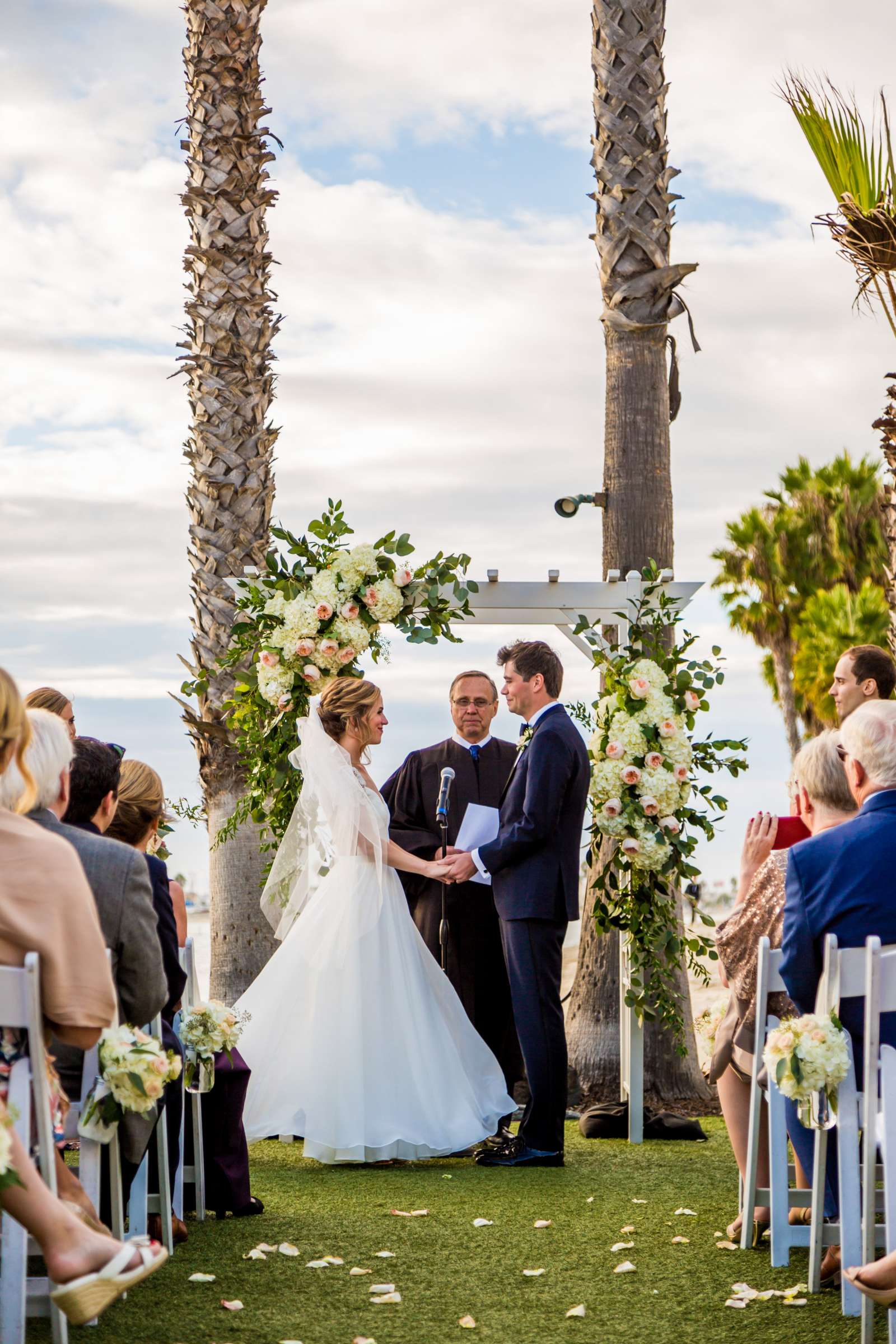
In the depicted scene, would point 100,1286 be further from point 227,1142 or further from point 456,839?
point 456,839

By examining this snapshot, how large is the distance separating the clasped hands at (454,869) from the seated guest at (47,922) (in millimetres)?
3293

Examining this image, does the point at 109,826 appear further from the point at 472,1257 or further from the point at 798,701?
the point at 798,701

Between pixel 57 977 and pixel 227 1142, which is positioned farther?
pixel 227 1142

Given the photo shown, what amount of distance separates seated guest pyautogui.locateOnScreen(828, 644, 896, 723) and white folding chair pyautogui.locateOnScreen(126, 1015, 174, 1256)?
2984 millimetres

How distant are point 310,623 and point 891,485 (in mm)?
3301

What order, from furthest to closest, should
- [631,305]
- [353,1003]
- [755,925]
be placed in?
1. [631,305]
2. [353,1003]
3. [755,925]

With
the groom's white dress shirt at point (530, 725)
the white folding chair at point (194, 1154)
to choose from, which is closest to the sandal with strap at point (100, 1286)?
the white folding chair at point (194, 1154)

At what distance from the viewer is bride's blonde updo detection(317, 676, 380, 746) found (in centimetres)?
653

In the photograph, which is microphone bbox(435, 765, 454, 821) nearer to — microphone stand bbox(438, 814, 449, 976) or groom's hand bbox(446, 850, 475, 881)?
microphone stand bbox(438, 814, 449, 976)

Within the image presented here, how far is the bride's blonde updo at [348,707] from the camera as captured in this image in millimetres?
6527

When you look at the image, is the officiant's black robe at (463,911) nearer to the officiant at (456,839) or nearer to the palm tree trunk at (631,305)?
the officiant at (456,839)

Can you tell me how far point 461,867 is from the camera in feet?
21.4

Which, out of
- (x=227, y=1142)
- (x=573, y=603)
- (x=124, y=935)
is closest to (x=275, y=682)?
(x=573, y=603)

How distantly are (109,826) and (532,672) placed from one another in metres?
2.51
